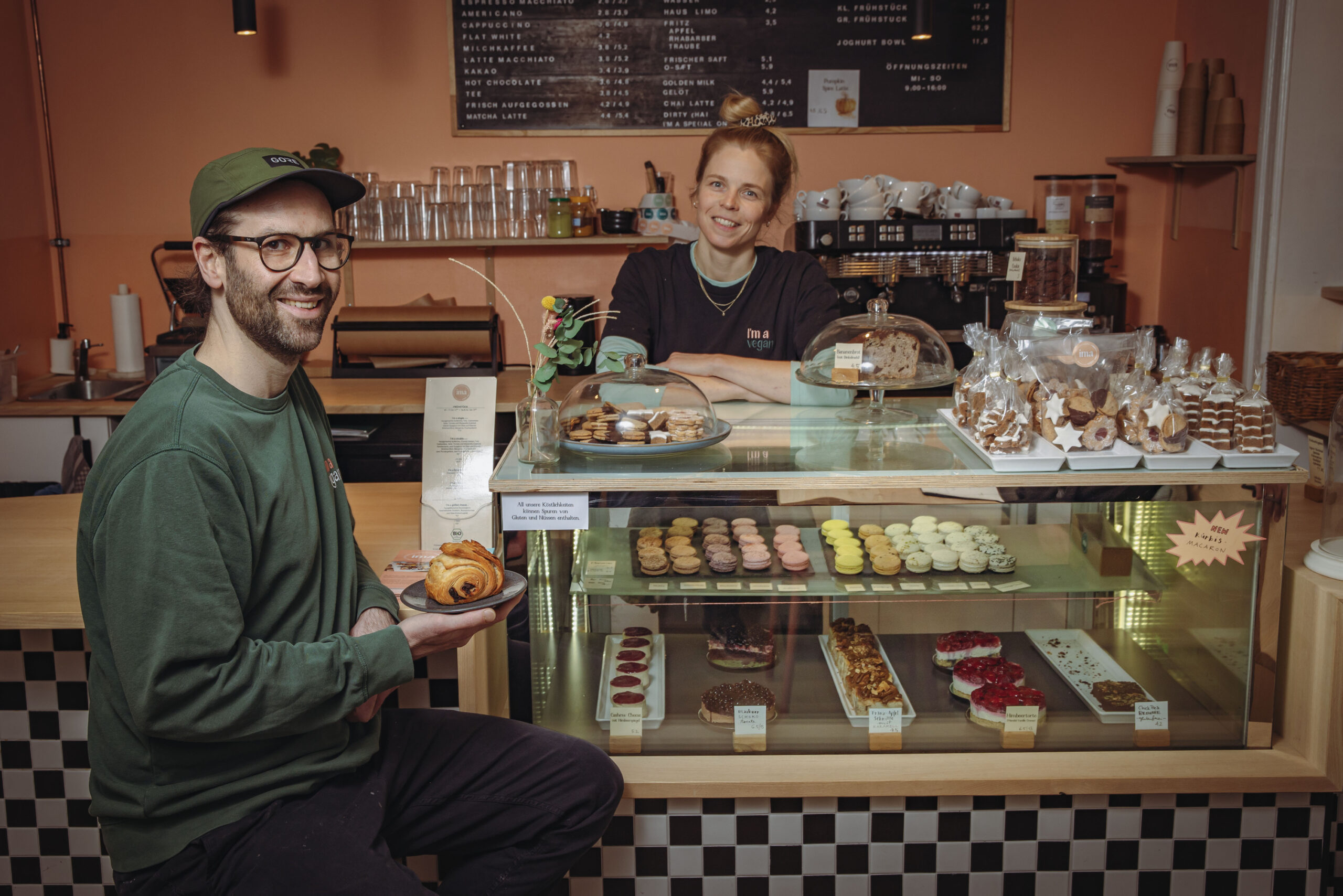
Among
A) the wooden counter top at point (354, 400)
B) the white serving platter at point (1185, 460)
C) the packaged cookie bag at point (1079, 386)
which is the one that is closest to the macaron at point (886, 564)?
the packaged cookie bag at point (1079, 386)

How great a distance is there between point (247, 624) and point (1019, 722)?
4.29 ft

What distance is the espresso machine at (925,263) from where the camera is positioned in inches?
146

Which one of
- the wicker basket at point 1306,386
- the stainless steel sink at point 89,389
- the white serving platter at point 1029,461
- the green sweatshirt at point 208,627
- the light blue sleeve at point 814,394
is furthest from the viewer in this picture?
the stainless steel sink at point 89,389

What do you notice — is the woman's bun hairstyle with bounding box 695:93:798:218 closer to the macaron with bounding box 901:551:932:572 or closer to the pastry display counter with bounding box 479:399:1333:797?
the pastry display counter with bounding box 479:399:1333:797

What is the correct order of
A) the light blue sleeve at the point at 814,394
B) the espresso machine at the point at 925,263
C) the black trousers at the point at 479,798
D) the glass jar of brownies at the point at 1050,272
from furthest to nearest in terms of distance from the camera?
1. the espresso machine at the point at 925,263
2. the glass jar of brownies at the point at 1050,272
3. the light blue sleeve at the point at 814,394
4. the black trousers at the point at 479,798

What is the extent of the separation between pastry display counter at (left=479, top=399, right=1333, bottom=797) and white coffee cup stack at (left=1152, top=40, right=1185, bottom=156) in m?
2.80

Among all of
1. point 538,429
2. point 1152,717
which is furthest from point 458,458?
point 1152,717

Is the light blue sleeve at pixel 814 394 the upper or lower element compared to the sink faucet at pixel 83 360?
upper

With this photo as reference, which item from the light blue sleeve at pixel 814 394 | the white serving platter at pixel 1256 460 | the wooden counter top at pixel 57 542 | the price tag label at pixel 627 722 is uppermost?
the light blue sleeve at pixel 814 394

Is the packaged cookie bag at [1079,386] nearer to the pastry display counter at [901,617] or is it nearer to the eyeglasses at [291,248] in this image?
the pastry display counter at [901,617]

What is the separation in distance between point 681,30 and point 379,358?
1.83 metres

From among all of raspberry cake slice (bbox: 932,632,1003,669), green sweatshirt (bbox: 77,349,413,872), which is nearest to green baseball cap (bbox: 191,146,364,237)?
green sweatshirt (bbox: 77,349,413,872)

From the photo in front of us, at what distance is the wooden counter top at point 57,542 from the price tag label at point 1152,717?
143 centimetres

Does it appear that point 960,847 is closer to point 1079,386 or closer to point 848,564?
point 848,564
